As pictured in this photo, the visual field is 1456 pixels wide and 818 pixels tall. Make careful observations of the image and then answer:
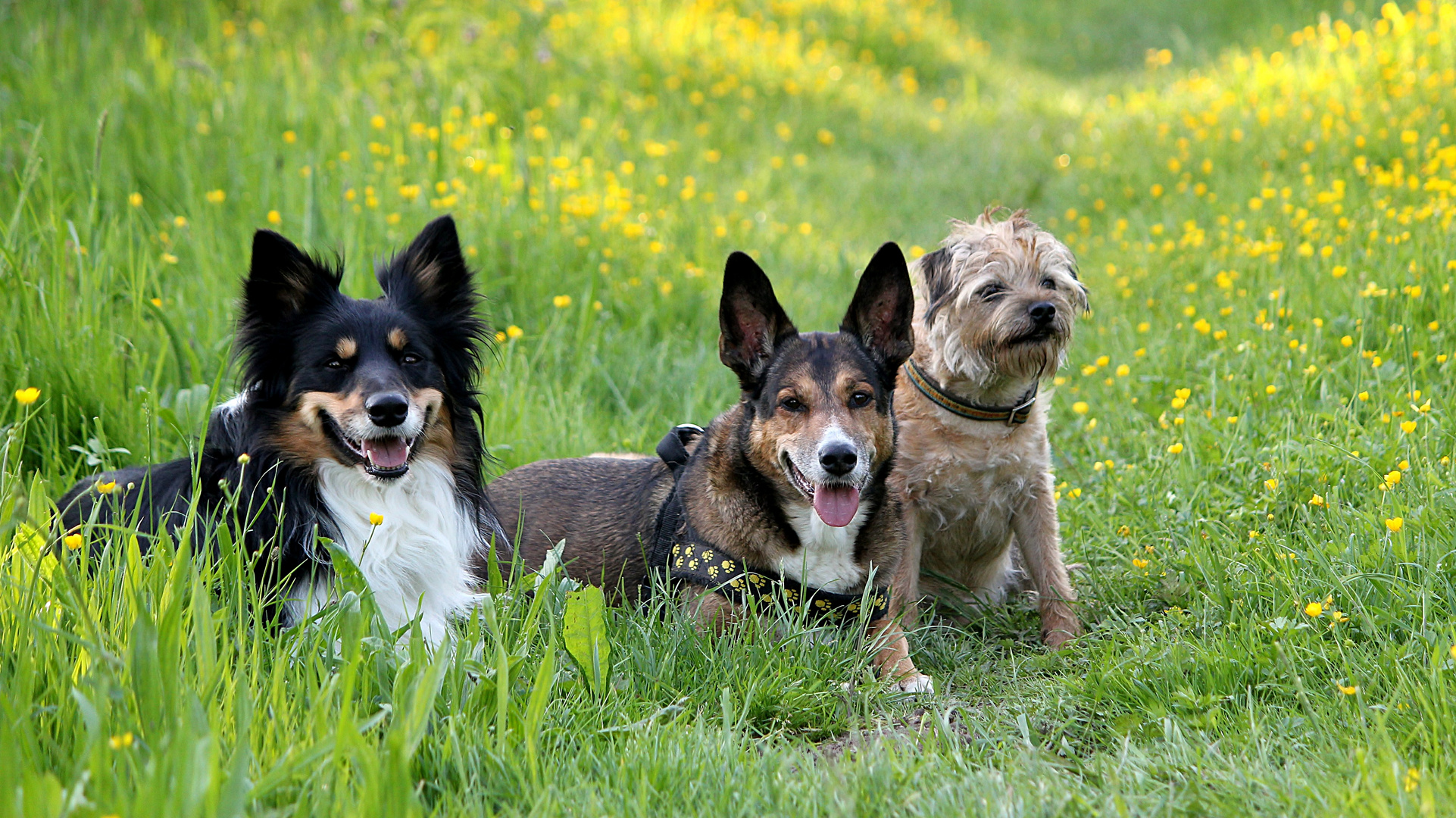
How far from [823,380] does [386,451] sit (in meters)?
1.34

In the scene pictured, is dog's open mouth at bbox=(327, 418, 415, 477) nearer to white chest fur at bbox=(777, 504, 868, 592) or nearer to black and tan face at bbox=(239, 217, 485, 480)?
black and tan face at bbox=(239, 217, 485, 480)

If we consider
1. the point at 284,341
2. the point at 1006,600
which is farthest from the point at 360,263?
the point at 1006,600

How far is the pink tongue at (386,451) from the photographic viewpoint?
3047 mm

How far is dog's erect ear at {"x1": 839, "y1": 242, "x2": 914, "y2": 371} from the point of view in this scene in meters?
3.60

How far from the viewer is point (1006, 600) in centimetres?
419

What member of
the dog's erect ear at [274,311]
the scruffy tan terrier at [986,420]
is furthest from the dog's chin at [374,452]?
the scruffy tan terrier at [986,420]

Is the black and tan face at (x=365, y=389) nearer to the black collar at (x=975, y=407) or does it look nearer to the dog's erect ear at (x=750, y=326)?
the dog's erect ear at (x=750, y=326)

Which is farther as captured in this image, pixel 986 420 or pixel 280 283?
pixel 986 420

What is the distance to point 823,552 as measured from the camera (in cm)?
358

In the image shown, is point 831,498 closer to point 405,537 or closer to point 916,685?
point 916,685

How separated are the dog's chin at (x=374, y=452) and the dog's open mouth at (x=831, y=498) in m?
1.17

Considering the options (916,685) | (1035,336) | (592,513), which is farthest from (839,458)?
(592,513)

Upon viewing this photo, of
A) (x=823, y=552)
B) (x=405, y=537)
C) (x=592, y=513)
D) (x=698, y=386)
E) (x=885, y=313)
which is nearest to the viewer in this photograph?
(x=405, y=537)

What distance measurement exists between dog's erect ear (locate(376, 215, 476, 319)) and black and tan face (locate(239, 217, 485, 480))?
79 mm
